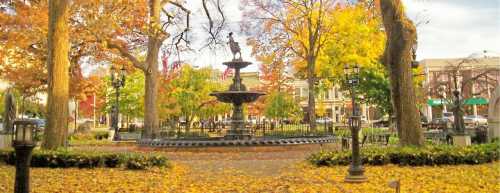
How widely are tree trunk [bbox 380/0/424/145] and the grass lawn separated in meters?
1.72

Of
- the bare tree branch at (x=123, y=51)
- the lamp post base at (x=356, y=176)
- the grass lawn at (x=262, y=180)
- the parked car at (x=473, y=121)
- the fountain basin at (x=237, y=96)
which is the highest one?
the bare tree branch at (x=123, y=51)

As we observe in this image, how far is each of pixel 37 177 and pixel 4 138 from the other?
8.78 m

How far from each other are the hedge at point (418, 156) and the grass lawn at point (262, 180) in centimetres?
36

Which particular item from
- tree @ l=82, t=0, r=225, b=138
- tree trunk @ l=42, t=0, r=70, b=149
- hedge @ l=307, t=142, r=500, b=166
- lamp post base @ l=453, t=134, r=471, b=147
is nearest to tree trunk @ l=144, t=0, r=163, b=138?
tree @ l=82, t=0, r=225, b=138

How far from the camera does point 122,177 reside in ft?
31.5

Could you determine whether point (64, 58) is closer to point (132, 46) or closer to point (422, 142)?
point (422, 142)

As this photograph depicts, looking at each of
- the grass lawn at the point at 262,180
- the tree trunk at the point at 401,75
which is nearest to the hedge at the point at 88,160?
the grass lawn at the point at 262,180

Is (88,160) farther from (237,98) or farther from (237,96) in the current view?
(237,98)

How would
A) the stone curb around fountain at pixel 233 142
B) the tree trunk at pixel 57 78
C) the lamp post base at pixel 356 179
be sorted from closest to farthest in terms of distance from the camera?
the lamp post base at pixel 356 179
the tree trunk at pixel 57 78
the stone curb around fountain at pixel 233 142

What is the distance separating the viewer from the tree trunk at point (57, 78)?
12.0m

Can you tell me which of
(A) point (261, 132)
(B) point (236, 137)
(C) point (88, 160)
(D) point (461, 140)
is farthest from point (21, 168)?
(A) point (261, 132)

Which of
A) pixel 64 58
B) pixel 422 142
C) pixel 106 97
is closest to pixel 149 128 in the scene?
pixel 64 58

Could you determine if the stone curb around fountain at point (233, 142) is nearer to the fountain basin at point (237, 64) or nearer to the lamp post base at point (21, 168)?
the fountain basin at point (237, 64)

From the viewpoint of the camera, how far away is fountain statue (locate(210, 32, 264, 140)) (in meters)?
19.5
